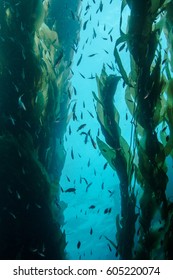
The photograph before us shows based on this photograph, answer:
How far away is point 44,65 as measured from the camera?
3303 mm

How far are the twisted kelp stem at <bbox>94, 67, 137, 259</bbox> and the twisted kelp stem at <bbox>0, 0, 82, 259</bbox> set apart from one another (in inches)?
25.6

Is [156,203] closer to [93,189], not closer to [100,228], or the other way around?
[93,189]

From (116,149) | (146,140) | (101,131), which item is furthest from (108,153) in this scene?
(146,140)

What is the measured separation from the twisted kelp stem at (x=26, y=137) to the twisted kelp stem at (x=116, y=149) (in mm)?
649

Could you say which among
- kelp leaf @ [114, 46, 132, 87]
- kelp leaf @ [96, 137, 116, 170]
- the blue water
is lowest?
kelp leaf @ [96, 137, 116, 170]

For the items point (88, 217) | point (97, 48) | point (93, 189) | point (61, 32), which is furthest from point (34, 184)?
point (88, 217)

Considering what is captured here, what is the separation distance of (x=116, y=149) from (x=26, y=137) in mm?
942

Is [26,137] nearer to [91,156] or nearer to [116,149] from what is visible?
[116,149]

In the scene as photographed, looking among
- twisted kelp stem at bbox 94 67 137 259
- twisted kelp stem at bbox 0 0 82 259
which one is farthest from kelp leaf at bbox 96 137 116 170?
twisted kelp stem at bbox 0 0 82 259

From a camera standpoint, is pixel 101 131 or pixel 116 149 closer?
pixel 116 149

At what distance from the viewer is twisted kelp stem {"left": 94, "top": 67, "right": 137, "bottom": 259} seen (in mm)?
2760

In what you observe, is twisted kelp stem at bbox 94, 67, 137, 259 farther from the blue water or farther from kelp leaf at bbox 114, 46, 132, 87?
the blue water

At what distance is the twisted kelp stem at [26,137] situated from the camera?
9.89 feet

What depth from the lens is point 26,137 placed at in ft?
10.0
